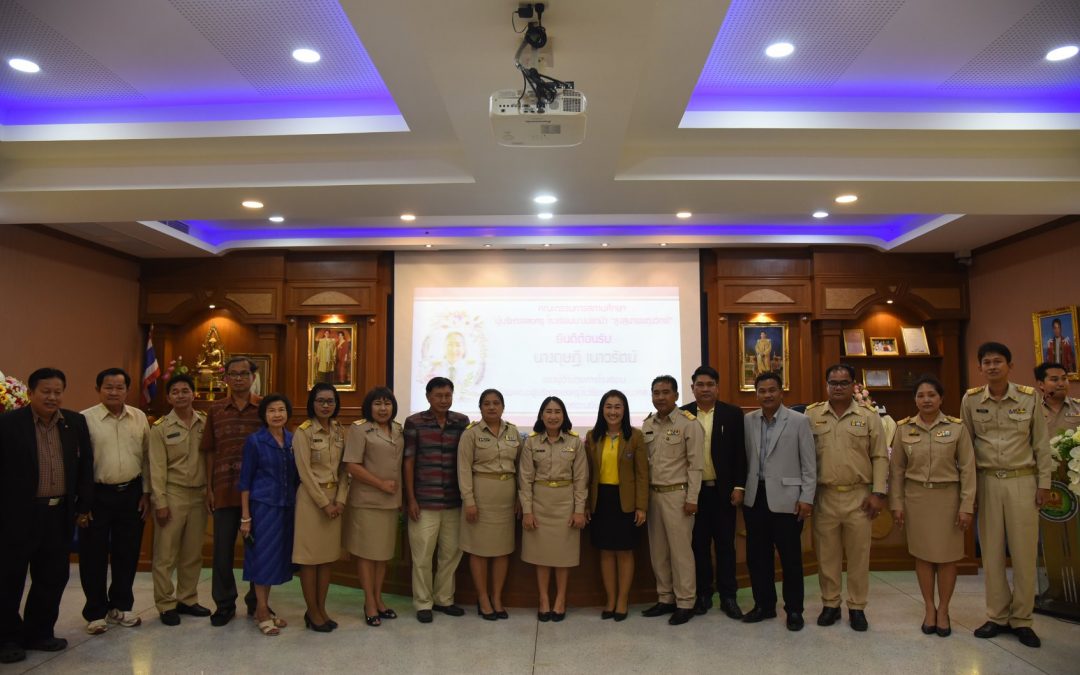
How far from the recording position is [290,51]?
427 centimetres

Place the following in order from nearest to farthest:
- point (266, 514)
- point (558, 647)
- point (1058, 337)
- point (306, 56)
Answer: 1. point (558, 647)
2. point (266, 514)
3. point (306, 56)
4. point (1058, 337)

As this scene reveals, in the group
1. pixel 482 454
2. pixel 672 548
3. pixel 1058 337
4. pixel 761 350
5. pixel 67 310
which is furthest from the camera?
pixel 761 350

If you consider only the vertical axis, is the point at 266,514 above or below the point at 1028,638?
above

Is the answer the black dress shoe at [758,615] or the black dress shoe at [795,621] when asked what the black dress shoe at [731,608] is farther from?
the black dress shoe at [795,621]

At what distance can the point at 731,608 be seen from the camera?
443 centimetres

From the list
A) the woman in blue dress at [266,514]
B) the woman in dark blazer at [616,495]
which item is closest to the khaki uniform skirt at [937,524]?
the woman in dark blazer at [616,495]

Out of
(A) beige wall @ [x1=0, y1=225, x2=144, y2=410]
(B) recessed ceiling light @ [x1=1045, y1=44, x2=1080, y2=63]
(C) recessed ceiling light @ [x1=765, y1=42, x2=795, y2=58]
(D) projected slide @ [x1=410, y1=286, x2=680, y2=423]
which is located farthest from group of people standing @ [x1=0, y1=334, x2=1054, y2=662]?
(D) projected slide @ [x1=410, y1=286, x2=680, y2=423]

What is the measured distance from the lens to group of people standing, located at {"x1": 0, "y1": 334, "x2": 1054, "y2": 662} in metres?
4.11

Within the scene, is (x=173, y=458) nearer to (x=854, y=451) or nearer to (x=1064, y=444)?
(x=854, y=451)

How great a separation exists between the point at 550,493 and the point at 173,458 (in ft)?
8.03

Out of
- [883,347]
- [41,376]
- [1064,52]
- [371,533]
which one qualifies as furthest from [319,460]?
[883,347]

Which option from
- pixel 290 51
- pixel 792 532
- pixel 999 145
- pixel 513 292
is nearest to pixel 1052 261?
pixel 999 145

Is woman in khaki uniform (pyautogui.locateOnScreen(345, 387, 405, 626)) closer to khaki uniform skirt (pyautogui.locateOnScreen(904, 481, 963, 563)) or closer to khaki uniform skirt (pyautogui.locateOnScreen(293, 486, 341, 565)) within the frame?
khaki uniform skirt (pyautogui.locateOnScreen(293, 486, 341, 565))

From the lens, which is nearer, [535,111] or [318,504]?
[535,111]
